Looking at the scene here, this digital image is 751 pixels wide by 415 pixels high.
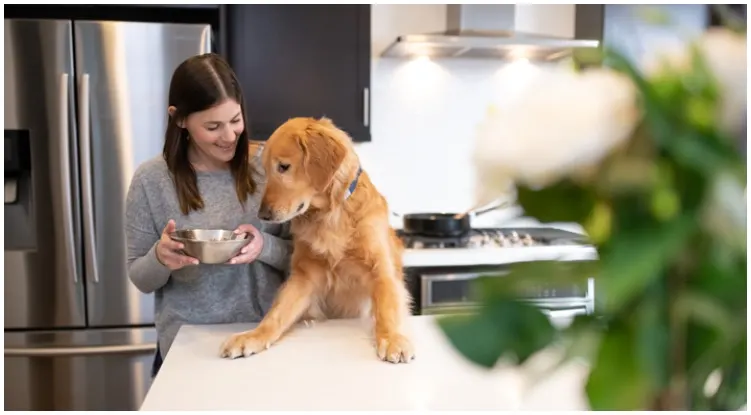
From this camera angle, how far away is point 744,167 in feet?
1.23

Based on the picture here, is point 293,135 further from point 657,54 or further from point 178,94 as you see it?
point 657,54

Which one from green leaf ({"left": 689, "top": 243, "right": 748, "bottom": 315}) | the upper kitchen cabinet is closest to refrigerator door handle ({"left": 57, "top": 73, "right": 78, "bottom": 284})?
the upper kitchen cabinet

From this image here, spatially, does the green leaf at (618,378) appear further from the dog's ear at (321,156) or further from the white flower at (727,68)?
the dog's ear at (321,156)

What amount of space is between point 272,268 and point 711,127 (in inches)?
56.8

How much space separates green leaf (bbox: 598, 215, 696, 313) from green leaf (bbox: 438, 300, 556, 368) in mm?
58

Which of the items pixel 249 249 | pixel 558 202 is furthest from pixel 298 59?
pixel 558 202

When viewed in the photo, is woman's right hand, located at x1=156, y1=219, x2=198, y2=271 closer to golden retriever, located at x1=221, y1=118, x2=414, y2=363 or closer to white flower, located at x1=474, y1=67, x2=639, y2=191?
golden retriever, located at x1=221, y1=118, x2=414, y2=363

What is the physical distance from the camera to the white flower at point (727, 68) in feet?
1.22

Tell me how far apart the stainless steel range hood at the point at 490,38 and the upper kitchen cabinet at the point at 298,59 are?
0.24m

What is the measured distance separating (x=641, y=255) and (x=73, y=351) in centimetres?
247

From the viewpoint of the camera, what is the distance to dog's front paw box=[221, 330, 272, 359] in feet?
4.14

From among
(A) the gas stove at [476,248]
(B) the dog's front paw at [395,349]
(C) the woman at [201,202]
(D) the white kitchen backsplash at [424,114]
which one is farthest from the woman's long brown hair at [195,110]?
(D) the white kitchen backsplash at [424,114]

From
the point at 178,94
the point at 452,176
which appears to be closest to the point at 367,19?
the point at 452,176

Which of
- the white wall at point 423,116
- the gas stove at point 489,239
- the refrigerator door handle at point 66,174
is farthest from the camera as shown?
the white wall at point 423,116
